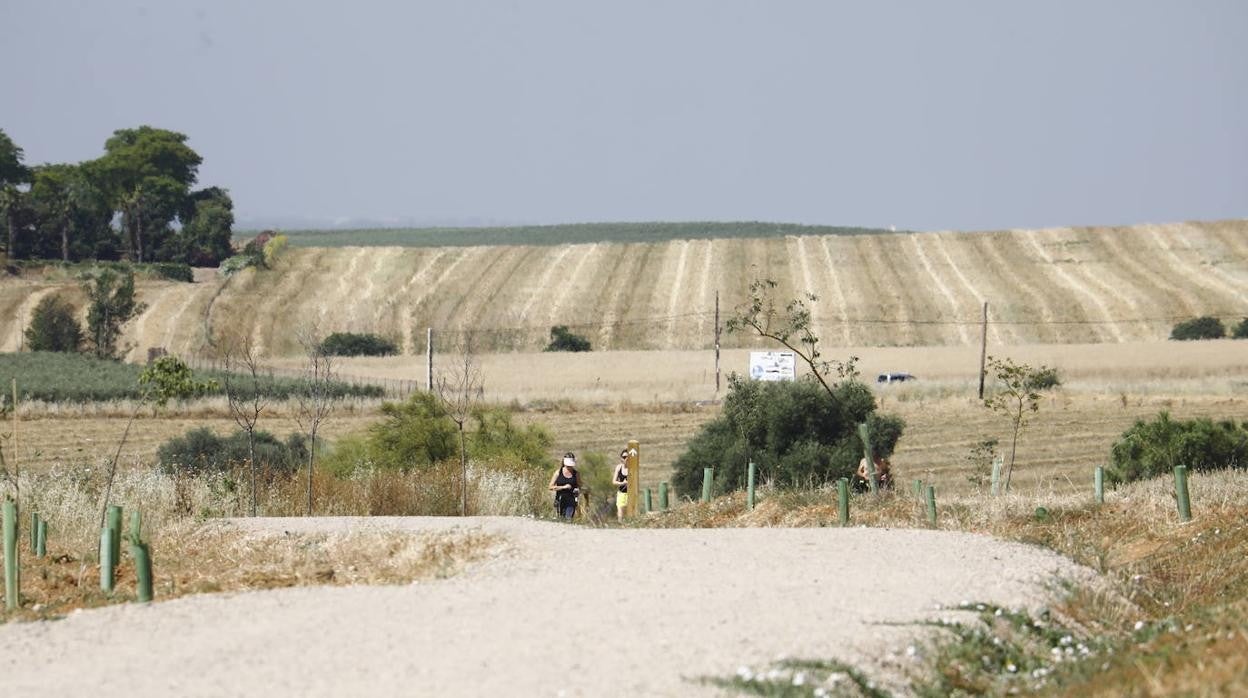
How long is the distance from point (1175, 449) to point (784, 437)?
6.85m

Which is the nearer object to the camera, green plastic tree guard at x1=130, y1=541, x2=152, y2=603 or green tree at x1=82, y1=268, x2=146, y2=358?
green plastic tree guard at x1=130, y1=541, x2=152, y2=603

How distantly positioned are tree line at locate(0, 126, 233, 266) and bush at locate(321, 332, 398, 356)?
1164 inches

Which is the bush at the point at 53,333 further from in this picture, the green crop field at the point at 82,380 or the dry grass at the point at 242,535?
the dry grass at the point at 242,535

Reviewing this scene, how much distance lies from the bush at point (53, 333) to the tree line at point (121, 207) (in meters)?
21.5

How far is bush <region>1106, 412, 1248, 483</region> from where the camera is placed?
2984 cm

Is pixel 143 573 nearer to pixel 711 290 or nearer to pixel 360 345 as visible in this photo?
pixel 360 345

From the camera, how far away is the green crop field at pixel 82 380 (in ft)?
185

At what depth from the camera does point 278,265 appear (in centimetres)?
9275

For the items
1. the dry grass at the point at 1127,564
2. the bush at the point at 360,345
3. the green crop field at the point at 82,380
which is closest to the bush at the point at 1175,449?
the dry grass at the point at 1127,564

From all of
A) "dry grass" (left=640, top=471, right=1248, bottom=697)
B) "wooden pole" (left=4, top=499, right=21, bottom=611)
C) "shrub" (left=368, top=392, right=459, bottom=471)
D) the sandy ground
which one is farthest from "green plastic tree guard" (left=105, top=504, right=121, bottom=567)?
"shrub" (left=368, top=392, right=459, bottom=471)

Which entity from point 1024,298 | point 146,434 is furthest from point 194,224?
point 146,434

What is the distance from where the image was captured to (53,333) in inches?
3103

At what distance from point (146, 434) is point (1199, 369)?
3726 cm

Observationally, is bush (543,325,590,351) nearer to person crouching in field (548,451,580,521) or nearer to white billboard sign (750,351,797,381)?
white billboard sign (750,351,797,381)
